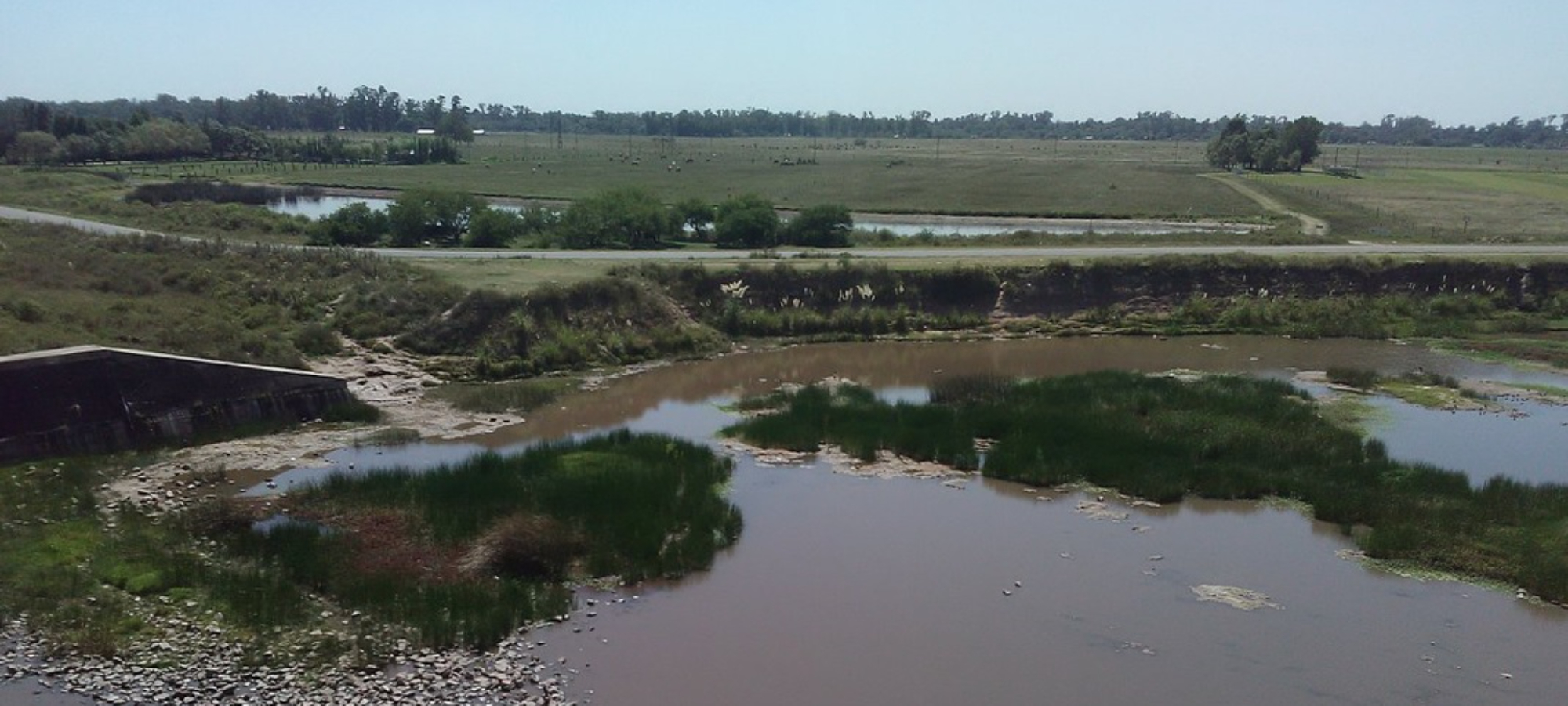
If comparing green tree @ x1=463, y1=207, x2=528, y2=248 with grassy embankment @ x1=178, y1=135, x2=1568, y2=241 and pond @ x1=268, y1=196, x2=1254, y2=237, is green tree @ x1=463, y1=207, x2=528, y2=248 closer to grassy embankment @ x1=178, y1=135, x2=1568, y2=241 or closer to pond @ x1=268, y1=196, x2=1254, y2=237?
pond @ x1=268, y1=196, x2=1254, y2=237

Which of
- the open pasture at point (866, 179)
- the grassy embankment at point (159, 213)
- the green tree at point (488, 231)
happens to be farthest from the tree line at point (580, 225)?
the open pasture at point (866, 179)

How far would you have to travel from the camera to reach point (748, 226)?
2034 inches

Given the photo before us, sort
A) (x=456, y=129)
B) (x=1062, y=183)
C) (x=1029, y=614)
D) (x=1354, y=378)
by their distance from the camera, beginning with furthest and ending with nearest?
(x=456, y=129)
(x=1062, y=183)
(x=1354, y=378)
(x=1029, y=614)

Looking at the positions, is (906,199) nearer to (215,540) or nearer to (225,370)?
(225,370)

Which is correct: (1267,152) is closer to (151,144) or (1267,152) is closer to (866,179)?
(866,179)

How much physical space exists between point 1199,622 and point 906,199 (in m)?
68.0

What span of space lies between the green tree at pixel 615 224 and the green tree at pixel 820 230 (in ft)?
18.6

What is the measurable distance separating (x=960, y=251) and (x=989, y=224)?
23.8 metres

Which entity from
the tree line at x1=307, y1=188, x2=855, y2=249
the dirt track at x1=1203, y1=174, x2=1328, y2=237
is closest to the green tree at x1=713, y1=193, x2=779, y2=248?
the tree line at x1=307, y1=188, x2=855, y2=249

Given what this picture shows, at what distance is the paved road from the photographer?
45.3m

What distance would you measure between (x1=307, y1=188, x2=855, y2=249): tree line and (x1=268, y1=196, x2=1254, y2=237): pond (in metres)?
12.3

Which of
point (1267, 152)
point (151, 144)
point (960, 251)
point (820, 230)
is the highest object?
point (1267, 152)

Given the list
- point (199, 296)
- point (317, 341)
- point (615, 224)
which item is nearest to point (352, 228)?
point (615, 224)

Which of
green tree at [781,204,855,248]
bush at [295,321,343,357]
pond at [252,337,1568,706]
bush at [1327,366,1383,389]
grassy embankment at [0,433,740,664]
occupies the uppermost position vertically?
green tree at [781,204,855,248]
